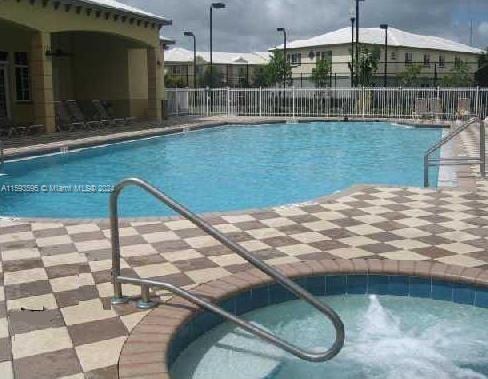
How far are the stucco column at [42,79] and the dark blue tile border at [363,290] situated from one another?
13.9m

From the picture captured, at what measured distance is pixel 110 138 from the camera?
1631 centimetres

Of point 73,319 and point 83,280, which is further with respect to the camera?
point 83,280

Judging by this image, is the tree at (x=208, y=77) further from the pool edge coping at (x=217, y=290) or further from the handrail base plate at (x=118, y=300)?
the handrail base plate at (x=118, y=300)

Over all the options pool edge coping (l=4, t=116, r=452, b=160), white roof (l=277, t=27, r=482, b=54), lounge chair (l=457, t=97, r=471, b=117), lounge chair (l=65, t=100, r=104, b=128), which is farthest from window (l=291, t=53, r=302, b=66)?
lounge chair (l=65, t=100, r=104, b=128)

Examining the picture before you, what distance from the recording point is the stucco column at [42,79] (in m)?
16.1

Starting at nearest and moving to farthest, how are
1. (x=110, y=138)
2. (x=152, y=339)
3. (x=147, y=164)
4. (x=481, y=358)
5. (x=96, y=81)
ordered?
(x=152, y=339)
(x=481, y=358)
(x=147, y=164)
(x=110, y=138)
(x=96, y=81)

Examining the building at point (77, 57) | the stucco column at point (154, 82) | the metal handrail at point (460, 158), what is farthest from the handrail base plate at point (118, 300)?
the stucco column at point (154, 82)

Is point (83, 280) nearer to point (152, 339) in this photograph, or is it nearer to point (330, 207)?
point (152, 339)

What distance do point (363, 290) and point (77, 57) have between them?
19.4 metres

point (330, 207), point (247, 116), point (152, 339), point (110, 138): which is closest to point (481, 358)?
point (152, 339)

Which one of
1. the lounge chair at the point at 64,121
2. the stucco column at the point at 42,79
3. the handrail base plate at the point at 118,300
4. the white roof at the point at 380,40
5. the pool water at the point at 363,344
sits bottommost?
the pool water at the point at 363,344

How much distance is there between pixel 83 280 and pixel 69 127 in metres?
14.5

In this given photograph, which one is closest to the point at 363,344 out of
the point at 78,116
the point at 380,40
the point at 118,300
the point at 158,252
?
the point at 118,300

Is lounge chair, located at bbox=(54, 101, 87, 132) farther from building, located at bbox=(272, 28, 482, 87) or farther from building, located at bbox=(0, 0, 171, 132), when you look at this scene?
building, located at bbox=(272, 28, 482, 87)
